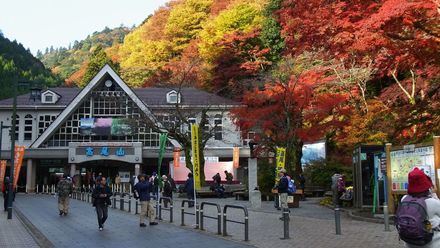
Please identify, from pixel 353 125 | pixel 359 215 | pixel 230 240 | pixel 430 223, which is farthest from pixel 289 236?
pixel 353 125

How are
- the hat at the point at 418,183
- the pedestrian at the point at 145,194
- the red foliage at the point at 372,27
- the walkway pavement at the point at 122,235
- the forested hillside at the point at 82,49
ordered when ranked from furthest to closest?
the forested hillside at the point at 82,49 < the pedestrian at the point at 145,194 < the walkway pavement at the point at 122,235 < the red foliage at the point at 372,27 < the hat at the point at 418,183

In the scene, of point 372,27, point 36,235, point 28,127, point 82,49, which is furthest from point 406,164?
point 82,49

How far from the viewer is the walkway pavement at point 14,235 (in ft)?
38.1

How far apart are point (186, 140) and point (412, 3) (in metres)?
22.9

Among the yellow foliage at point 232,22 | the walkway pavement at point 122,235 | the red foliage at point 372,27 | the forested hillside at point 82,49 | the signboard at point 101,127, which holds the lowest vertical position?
the walkway pavement at point 122,235

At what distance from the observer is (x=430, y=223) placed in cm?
488

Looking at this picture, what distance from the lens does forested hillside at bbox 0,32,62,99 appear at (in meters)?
69.1

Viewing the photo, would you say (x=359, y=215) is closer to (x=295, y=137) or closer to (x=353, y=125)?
(x=353, y=125)

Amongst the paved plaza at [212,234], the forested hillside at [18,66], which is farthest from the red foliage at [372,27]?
the forested hillside at [18,66]

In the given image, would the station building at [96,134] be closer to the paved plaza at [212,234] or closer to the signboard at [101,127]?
the signboard at [101,127]

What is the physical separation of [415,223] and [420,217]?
79 mm

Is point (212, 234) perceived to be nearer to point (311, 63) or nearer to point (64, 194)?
point (64, 194)

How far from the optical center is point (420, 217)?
4855 mm

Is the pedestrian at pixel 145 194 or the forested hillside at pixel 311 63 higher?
the forested hillside at pixel 311 63
